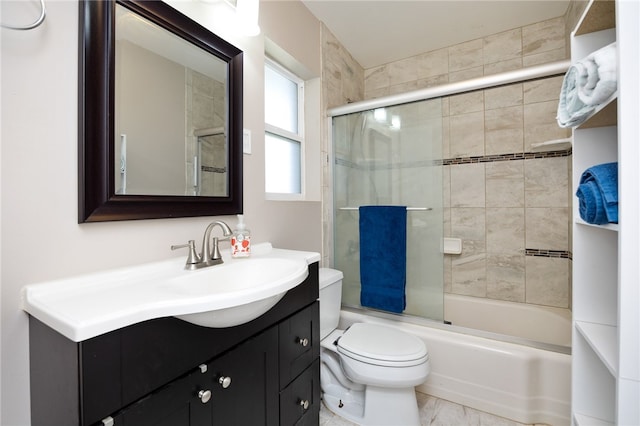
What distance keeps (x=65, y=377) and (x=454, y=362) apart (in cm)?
170

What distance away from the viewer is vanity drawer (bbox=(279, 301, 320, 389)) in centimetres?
108

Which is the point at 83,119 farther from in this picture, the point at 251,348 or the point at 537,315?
the point at 537,315

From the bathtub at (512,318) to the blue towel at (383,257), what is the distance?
77 cm

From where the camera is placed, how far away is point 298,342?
45.7 inches

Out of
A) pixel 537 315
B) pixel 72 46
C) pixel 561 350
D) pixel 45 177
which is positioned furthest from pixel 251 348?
pixel 537 315

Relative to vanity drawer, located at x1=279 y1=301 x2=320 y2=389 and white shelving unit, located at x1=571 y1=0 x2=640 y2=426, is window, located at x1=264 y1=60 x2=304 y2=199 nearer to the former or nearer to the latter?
vanity drawer, located at x1=279 y1=301 x2=320 y2=389

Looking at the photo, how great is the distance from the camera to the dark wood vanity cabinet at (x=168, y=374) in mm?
592

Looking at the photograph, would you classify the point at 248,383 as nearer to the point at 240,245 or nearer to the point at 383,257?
the point at 240,245

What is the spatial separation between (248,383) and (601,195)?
1167 mm

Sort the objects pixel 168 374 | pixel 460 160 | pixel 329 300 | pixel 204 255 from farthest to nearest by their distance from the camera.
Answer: pixel 460 160 < pixel 329 300 < pixel 204 255 < pixel 168 374

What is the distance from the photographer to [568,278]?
1.96m

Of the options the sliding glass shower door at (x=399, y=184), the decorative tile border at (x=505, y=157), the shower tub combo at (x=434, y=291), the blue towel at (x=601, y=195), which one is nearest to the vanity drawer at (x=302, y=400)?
the shower tub combo at (x=434, y=291)

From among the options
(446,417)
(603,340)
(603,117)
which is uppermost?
(603,117)

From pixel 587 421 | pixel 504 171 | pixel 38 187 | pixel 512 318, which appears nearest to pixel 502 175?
pixel 504 171
